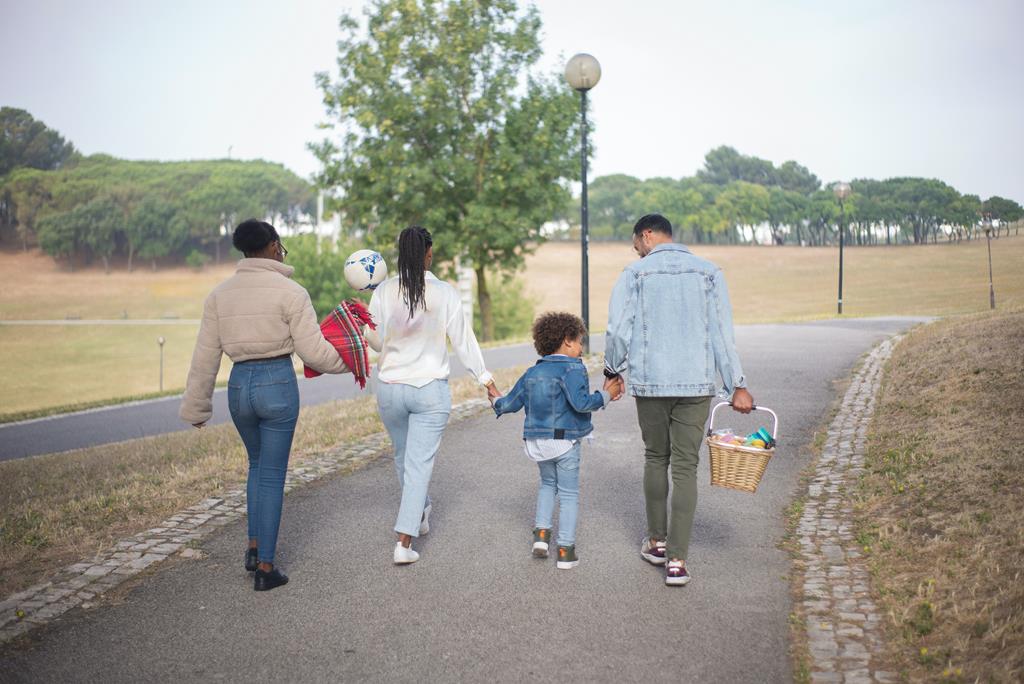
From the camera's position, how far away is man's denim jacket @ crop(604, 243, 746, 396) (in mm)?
4602

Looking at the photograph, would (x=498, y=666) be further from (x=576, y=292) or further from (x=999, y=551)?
(x=576, y=292)

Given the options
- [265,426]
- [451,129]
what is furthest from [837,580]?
[451,129]

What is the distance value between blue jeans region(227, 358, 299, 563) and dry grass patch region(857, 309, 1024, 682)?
10.7ft

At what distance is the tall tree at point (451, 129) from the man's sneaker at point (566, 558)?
22961 mm

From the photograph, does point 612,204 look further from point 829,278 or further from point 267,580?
point 267,580

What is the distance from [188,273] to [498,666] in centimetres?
10237

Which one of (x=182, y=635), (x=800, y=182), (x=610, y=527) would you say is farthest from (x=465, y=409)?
(x=800, y=182)

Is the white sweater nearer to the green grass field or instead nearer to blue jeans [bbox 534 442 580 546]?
blue jeans [bbox 534 442 580 546]

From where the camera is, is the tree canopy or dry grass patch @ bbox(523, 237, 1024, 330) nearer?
dry grass patch @ bbox(523, 237, 1024, 330)

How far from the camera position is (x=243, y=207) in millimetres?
105438

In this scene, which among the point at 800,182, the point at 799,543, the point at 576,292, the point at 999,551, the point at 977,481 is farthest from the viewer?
the point at 800,182

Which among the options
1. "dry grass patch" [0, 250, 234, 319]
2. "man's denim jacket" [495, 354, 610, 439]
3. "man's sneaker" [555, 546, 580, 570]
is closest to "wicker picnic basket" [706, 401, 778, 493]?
"man's denim jacket" [495, 354, 610, 439]

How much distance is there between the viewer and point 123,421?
1895 cm

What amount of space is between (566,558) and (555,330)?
136 cm
